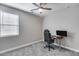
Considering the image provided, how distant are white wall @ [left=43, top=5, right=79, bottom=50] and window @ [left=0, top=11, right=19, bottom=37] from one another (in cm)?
253

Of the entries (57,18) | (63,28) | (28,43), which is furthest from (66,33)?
(28,43)

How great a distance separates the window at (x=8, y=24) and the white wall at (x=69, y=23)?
2.53 meters

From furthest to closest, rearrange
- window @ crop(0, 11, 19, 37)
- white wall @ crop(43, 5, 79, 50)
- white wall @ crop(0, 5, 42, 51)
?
1. white wall @ crop(43, 5, 79, 50)
2. white wall @ crop(0, 5, 42, 51)
3. window @ crop(0, 11, 19, 37)

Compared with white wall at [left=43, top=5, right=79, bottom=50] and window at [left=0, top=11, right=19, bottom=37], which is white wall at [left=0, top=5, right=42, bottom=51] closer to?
window at [left=0, top=11, right=19, bottom=37]

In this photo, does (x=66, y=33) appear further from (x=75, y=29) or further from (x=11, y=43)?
(x=11, y=43)

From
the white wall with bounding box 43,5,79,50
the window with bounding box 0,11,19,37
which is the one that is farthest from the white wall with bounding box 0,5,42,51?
the white wall with bounding box 43,5,79,50

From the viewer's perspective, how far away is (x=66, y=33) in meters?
3.96

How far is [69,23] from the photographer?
3.99m

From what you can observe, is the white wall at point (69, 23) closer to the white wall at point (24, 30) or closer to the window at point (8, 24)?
the white wall at point (24, 30)

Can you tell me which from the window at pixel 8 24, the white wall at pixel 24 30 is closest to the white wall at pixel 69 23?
the white wall at pixel 24 30

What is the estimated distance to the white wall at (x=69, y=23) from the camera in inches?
145

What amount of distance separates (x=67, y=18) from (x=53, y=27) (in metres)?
1.25

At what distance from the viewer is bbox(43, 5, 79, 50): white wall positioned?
369 centimetres

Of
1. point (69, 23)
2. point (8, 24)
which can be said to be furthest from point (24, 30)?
point (69, 23)
